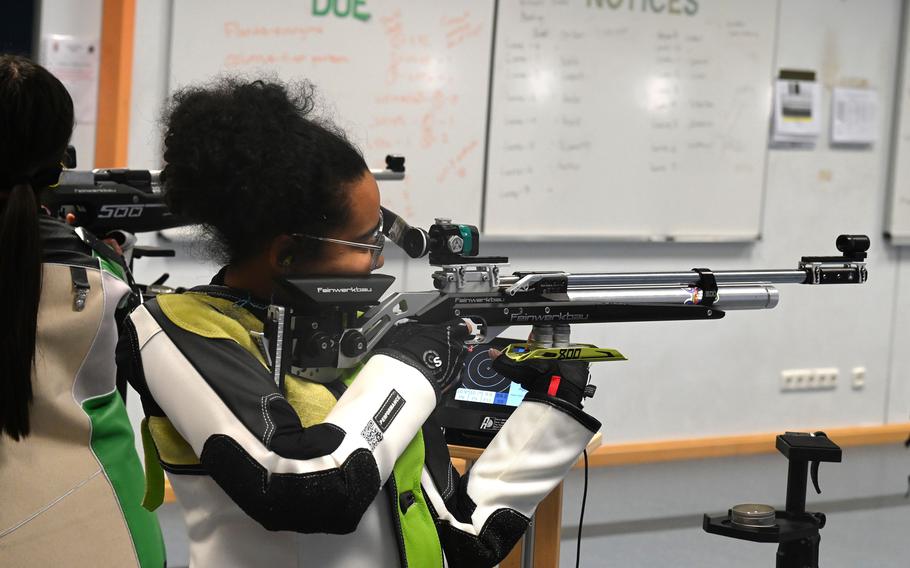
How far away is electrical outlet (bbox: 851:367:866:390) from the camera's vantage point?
16.9 ft

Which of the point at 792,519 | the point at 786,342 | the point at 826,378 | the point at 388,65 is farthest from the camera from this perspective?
the point at 826,378

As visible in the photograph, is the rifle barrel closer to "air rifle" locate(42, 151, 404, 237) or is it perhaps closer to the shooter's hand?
the shooter's hand

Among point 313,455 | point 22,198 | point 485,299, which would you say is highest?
point 22,198

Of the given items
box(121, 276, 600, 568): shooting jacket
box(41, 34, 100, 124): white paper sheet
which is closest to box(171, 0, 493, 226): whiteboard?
box(41, 34, 100, 124): white paper sheet

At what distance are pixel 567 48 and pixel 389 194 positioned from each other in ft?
3.01

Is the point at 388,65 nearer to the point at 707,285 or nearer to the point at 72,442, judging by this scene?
the point at 707,285

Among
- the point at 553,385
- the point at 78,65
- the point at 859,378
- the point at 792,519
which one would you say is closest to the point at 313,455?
the point at 553,385

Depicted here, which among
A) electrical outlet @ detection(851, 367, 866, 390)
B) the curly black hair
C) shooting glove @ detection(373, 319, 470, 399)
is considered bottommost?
electrical outlet @ detection(851, 367, 866, 390)

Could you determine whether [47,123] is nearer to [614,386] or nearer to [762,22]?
[614,386]

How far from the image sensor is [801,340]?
500cm

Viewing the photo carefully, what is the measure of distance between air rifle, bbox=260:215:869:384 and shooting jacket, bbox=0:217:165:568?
1.43 ft

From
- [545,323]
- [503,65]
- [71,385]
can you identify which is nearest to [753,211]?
[503,65]

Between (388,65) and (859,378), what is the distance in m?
2.65

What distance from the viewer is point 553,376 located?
5.14 feet
